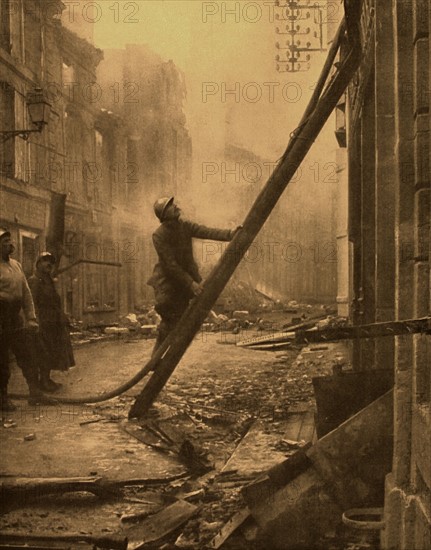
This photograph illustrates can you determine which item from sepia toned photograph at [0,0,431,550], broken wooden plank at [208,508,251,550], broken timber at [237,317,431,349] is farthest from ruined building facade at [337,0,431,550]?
broken wooden plank at [208,508,251,550]

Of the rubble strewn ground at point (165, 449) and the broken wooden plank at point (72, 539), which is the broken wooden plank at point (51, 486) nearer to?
the rubble strewn ground at point (165, 449)

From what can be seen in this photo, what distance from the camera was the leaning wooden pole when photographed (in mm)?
5551

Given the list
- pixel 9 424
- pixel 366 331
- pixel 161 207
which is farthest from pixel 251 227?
pixel 366 331

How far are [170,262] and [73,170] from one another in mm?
13933

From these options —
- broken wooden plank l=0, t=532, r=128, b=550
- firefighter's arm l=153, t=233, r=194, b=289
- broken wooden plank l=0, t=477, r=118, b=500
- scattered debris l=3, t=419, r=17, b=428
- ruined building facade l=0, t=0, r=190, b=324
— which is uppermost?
ruined building facade l=0, t=0, r=190, b=324

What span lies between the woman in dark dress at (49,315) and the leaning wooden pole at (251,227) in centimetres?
318

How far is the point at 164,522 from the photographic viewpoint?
12.8ft

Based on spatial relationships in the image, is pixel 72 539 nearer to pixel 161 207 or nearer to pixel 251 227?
pixel 251 227

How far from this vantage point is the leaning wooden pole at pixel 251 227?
555 centimetres

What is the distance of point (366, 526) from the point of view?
10.5ft

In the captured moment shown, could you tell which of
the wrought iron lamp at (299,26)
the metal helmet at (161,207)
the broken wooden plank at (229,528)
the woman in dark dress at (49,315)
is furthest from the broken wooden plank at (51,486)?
the wrought iron lamp at (299,26)

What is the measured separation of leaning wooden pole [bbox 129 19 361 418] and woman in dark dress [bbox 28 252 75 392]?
125 inches

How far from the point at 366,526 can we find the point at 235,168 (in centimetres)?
3405

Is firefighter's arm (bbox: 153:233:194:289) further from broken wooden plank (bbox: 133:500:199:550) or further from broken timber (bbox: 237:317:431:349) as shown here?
broken timber (bbox: 237:317:431:349)
